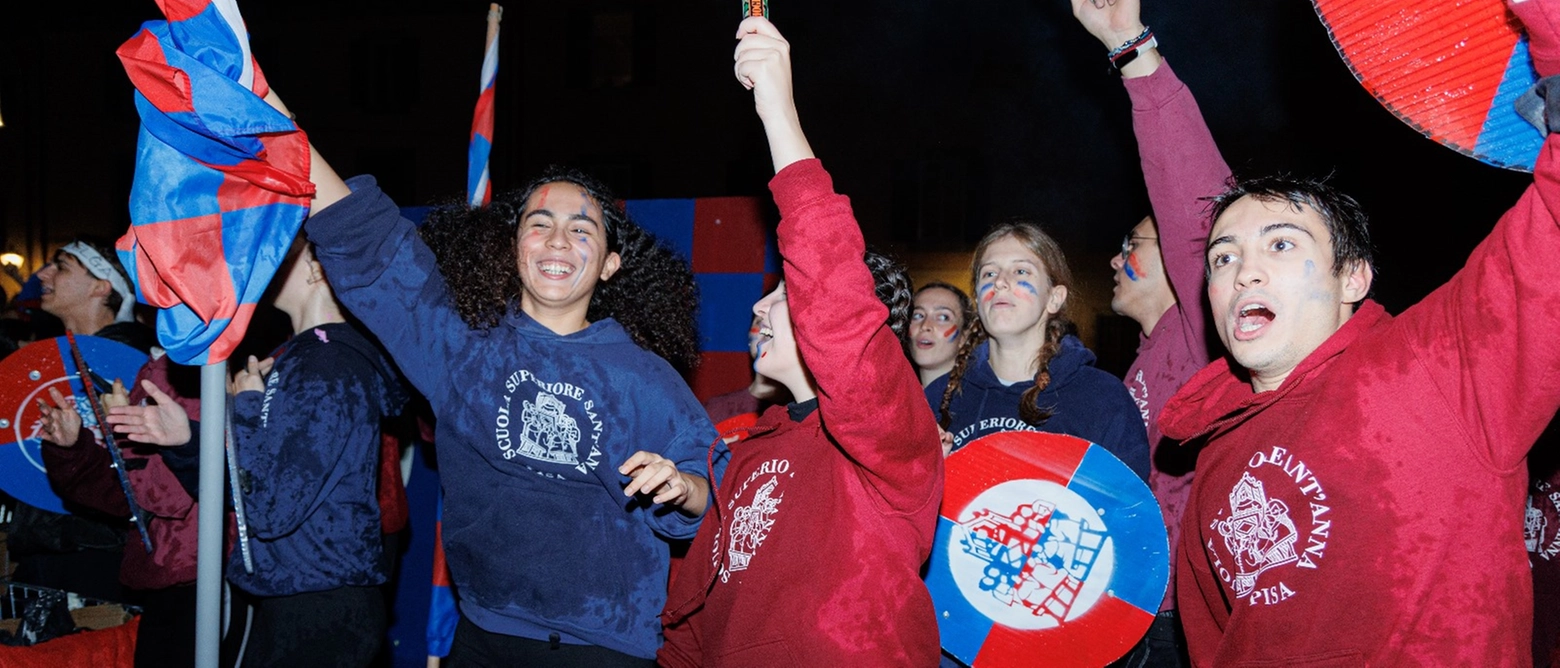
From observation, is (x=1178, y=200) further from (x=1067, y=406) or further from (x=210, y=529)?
(x=210, y=529)

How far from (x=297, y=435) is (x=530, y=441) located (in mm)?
701

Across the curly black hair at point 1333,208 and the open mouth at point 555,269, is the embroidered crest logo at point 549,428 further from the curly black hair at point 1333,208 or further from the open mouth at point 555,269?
the curly black hair at point 1333,208

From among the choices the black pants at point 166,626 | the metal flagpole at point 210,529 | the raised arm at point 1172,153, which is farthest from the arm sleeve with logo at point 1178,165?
the black pants at point 166,626

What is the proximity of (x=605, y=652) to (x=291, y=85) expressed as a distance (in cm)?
1980

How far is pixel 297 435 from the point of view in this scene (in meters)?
2.71

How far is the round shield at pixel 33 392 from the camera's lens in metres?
3.72

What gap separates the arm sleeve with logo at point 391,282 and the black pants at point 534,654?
0.61 metres

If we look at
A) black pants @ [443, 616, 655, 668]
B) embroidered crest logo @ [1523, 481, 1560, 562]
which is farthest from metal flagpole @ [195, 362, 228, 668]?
embroidered crest logo @ [1523, 481, 1560, 562]

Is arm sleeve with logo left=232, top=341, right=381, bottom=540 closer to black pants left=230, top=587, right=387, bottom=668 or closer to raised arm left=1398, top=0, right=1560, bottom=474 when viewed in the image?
black pants left=230, top=587, right=387, bottom=668

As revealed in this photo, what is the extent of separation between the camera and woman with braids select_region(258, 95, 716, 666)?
8.02 feet

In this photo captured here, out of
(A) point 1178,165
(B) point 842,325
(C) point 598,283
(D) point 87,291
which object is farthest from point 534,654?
(D) point 87,291

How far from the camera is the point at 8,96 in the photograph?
21.0 meters

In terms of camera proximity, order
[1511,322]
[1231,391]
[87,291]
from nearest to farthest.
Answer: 1. [1511,322]
2. [1231,391]
3. [87,291]

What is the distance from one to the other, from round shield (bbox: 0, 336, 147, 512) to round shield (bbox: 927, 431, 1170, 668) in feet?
10.3
